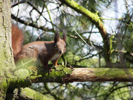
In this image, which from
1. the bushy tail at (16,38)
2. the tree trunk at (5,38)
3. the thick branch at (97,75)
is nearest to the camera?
the tree trunk at (5,38)

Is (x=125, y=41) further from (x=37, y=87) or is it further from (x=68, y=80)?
(x=37, y=87)

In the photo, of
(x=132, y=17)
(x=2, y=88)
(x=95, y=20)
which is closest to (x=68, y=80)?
(x=2, y=88)

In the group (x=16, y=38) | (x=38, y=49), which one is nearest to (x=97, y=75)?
(x=38, y=49)

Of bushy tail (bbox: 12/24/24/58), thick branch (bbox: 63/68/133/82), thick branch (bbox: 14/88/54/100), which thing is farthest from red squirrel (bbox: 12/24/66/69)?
thick branch (bbox: 14/88/54/100)

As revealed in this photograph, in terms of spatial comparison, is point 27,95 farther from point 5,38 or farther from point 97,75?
point 97,75

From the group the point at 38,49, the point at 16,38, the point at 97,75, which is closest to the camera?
the point at 97,75

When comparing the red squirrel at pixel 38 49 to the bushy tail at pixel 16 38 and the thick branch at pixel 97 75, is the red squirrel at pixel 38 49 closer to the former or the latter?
the bushy tail at pixel 16 38

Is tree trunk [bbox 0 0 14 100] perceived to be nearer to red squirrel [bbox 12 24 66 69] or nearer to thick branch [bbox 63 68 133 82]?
red squirrel [bbox 12 24 66 69]

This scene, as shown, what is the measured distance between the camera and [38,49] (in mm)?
2135

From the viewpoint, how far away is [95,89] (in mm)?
2662

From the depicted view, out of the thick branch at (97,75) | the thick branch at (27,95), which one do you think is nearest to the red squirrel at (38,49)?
the thick branch at (97,75)

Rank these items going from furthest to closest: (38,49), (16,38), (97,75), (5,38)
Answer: (38,49) < (16,38) < (97,75) < (5,38)

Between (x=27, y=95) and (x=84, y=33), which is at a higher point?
(x=84, y=33)

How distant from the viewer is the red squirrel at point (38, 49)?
1914mm
